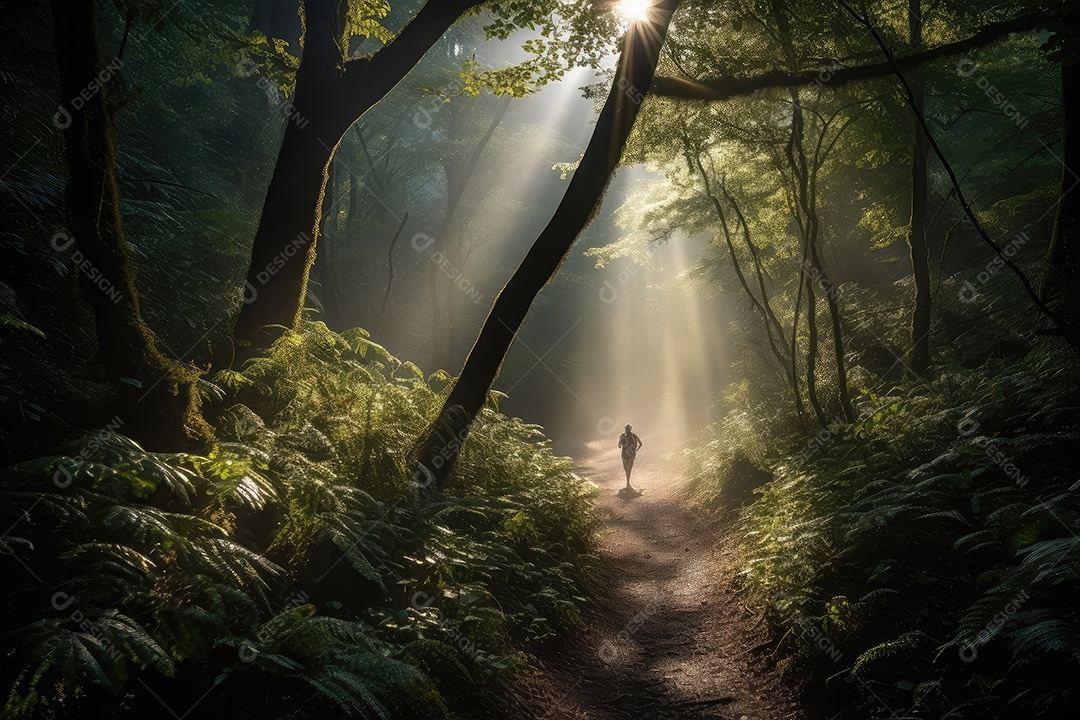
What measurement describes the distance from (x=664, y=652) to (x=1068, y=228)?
587 cm

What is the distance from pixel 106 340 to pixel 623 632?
5.32m

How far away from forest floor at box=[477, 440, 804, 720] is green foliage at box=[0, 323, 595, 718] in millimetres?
368

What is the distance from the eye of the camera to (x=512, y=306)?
653 cm

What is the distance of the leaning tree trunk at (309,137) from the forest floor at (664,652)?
14.8 ft

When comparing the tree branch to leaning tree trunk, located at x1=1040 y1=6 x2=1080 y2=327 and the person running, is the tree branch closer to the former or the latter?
leaning tree trunk, located at x1=1040 y1=6 x2=1080 y2=327

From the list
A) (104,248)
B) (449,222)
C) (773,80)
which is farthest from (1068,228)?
(449,222)

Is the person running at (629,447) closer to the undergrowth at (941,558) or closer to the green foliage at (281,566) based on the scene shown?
the undergrowth at (941,558)

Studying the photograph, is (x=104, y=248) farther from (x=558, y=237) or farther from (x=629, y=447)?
(x=629, y=447)

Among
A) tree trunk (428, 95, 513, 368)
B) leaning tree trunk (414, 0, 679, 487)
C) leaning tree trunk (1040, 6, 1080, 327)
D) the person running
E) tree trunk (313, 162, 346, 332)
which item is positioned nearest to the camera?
leaning tree trunk (1040, 6, 1080, 327)

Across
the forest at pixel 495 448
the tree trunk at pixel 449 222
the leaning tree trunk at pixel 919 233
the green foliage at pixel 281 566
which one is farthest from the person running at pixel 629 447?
the tree trunk at pixel 449 222

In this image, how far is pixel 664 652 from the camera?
5.33 metres

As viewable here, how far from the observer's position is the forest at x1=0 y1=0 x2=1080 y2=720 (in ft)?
9.60

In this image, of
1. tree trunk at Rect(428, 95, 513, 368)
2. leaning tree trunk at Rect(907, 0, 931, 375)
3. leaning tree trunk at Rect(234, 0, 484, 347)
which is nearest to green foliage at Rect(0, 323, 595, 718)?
leaning tree trunk at Rect(234, 0, 484, 347)

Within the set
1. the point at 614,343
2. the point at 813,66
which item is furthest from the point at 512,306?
the point at 614,343
